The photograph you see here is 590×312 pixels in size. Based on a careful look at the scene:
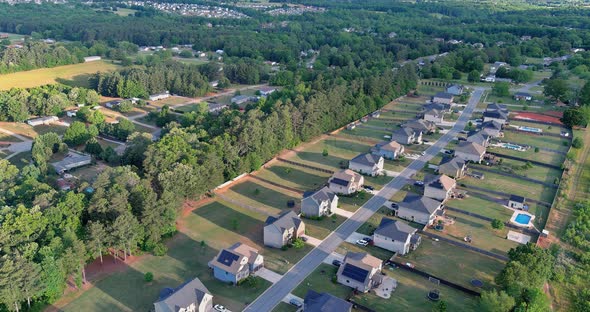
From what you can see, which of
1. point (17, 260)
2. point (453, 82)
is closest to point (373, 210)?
point (17, 260)

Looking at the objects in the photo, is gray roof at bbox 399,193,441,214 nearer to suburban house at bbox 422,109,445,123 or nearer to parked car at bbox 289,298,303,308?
parked car at bbox 289,298,303,308

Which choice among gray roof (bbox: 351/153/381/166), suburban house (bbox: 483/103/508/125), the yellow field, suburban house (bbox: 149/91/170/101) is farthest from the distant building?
suburban house (bbox: 483/103/508/125)

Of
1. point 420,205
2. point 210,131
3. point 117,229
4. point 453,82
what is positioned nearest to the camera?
point 117,229

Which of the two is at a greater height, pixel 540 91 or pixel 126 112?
pixel 540 91

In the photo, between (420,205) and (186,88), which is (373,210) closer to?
(420,205)

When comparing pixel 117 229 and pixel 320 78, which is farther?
pixel 320 78

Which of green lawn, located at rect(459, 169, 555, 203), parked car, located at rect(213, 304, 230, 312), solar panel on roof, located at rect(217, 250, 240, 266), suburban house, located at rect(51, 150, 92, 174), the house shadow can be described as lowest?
suburban house, located at rect(51, 150, 92, 174)

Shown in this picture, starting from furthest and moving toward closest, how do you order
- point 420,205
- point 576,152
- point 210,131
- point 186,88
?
point 186,88
point 576,152
point 210,131
point 420,205
